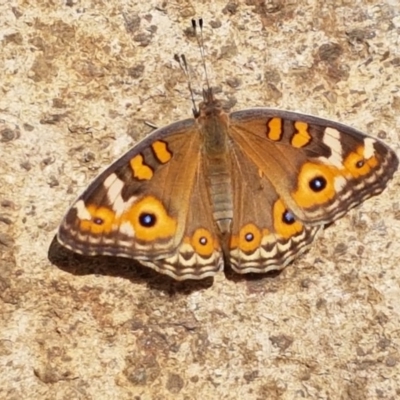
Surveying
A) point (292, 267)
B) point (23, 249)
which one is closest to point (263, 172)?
point (292, 267)

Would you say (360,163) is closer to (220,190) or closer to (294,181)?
(294,181)

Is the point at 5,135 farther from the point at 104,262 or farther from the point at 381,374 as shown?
the point at 381,374

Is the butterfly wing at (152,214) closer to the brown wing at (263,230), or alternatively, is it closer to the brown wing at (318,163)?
the brown wing at (263,230)

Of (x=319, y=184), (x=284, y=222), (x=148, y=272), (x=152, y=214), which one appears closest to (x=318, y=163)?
(x=319, y=184)

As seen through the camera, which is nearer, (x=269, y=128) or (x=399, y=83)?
(x=269, y=128)

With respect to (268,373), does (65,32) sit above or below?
above

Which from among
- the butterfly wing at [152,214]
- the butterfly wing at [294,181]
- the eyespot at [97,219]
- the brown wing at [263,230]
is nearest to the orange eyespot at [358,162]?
the butterfly wing at [294,181]

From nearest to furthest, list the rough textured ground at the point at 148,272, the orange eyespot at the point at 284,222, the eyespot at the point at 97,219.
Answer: the eyespot at the point at 97,219 → the orange eyespot at the point at 284,222 → the rough textured ground at the point at 148,272
